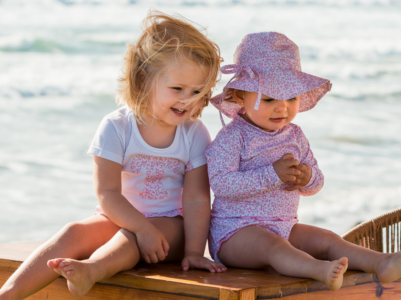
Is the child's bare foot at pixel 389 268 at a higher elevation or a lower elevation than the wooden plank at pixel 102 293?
higher

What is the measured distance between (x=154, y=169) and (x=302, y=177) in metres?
0.48

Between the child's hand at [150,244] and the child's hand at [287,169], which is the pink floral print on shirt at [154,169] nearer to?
the child's hand at [150,244]

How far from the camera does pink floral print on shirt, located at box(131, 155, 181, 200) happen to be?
68.2 inches

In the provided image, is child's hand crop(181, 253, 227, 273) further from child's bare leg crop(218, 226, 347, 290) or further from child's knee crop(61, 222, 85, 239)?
child's knee crop(61, 222, 85, 239)

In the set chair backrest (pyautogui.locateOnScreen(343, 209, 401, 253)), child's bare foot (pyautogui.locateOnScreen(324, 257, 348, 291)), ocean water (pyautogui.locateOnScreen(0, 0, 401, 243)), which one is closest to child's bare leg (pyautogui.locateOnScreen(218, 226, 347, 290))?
child's bare foot (pyautogui.locateOnScreen(324, 257, 348, 291))

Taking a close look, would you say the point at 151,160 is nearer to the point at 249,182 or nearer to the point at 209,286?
the point at 249,182

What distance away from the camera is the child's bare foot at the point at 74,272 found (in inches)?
50.0

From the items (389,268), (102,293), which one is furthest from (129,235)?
(389,268)

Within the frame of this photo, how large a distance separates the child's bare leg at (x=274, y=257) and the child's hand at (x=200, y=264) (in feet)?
0.27

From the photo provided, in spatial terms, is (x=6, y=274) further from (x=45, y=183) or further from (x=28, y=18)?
(x=28, y=18)

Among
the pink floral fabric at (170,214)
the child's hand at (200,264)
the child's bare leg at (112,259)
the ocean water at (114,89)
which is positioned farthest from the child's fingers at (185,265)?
the ocean water at (114,89)

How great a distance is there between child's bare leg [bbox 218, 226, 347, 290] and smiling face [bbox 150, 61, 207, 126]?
0.42 m

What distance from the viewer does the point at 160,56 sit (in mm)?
1660

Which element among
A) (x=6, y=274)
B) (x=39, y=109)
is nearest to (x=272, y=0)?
(x=39, y=109)
